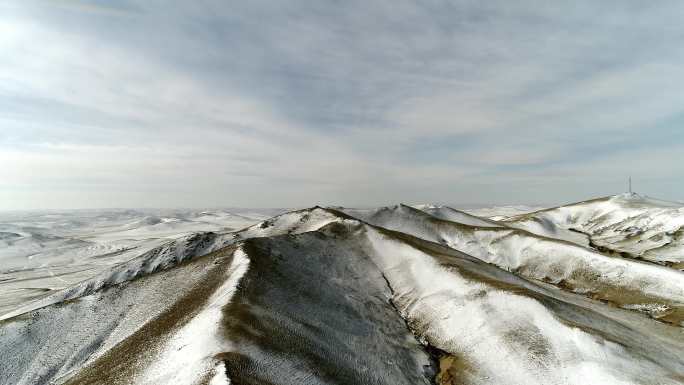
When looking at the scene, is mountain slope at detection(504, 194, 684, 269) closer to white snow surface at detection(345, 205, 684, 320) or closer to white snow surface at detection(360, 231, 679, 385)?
white snow surface at detection(345, 205, 684, 320)

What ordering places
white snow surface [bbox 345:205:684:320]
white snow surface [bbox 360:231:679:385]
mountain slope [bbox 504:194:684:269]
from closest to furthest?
white snow surface [bbox 360:231:679:385] < white snow surface [bbox 345:205:684:320] < mountain slope [bbox 504:194:684:269]

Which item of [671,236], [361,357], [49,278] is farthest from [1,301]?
[671,236]

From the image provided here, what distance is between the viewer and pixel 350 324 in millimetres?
44938

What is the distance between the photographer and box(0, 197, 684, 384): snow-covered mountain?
1262 inches

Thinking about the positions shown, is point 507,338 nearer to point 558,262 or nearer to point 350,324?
point 350,324

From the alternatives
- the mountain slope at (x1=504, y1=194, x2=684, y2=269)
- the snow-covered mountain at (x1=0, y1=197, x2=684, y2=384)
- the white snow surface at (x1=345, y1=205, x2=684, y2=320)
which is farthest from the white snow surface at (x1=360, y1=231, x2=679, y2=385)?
the mountain slope at (x1=504, y1=194, x2=684, y2=269)

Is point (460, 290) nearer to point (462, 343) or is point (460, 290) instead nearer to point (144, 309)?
point (462, 343)

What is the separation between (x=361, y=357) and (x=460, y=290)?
2007 cm

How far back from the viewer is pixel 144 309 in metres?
48.7

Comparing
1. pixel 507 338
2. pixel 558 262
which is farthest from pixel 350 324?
pixel 558 262

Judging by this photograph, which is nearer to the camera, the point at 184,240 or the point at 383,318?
the point at 383,318

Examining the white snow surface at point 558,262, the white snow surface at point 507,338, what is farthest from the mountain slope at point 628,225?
the white snow surface at point 507,338

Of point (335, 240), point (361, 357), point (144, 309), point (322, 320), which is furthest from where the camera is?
point (335, 240)

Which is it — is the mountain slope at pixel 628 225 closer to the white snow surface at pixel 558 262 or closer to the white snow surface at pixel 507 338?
the white snow surface at pixel 558 262
